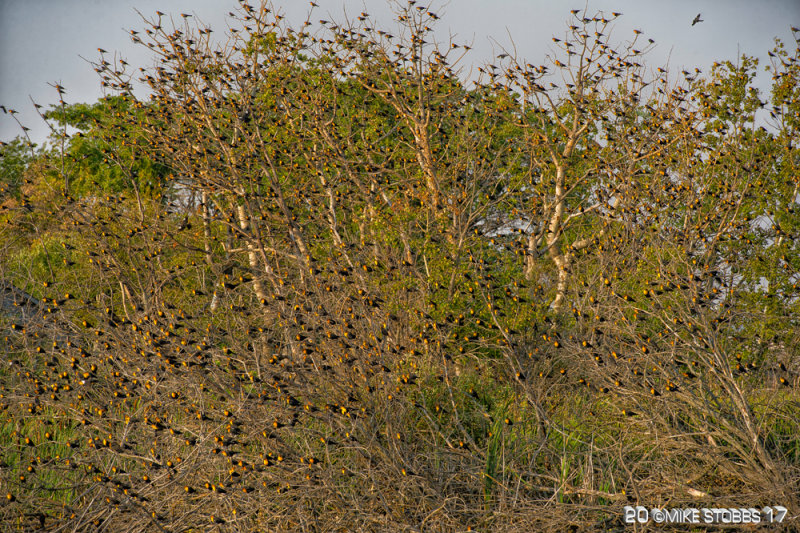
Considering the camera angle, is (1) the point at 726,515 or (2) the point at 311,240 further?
(2) the point at 311,240

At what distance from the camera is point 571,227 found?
13.5m

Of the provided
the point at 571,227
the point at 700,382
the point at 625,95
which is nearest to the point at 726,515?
the point at 700,382

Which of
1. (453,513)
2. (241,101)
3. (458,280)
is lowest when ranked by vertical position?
(453,513)

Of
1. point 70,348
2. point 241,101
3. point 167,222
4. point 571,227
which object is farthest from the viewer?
point 571,227

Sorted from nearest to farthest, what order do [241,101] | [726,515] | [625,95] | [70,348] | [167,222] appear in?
[726,515]
[70,348]
[241,101]
[625,95]
[167,222]

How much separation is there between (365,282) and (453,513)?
2.79 meters

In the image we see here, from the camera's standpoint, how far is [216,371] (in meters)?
6.26

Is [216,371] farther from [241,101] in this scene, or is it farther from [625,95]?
[625,95]

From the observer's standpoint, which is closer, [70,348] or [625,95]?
[70,348]

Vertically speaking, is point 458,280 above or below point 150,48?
below

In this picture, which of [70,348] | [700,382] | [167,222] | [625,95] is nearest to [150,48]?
[167,222]

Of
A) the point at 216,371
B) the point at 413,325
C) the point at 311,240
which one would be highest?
the point at 311,240

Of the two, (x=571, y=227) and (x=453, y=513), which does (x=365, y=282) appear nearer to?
(x=453, y=513)

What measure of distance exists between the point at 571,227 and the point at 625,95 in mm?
3110
